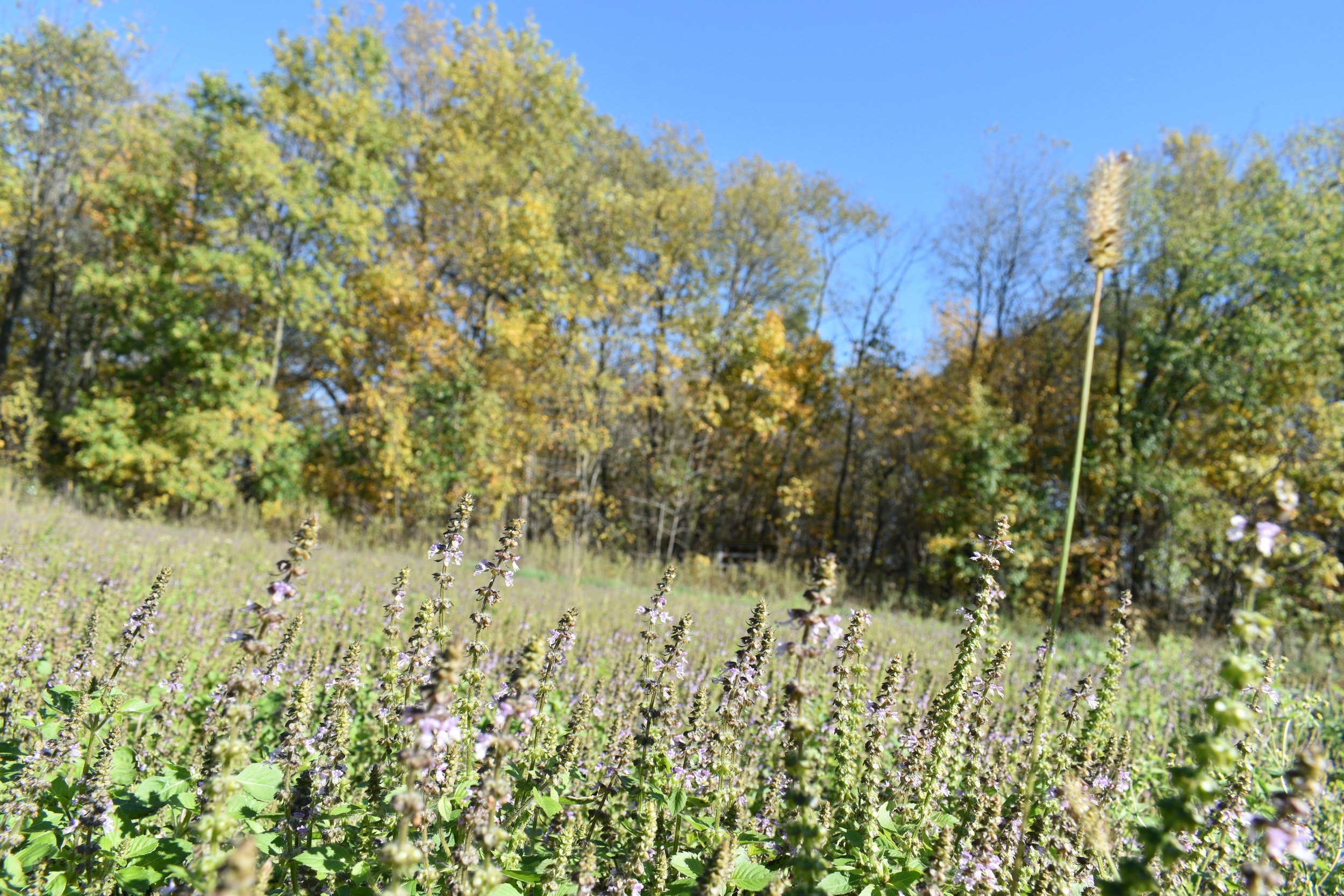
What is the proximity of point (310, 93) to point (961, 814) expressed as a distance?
18683 millimetres

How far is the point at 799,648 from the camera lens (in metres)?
→ 1.52

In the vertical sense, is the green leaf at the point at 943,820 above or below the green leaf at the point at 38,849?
above

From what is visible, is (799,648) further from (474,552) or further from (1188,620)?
(1188,620)

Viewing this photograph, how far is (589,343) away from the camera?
17391 millimetres

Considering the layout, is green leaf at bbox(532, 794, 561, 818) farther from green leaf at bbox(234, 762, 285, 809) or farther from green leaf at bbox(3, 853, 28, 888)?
green leaf at bbox(3, 853, 28, 888)

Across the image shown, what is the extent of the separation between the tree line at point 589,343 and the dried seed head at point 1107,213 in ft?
37.8

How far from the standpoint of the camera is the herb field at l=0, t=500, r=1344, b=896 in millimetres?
1499

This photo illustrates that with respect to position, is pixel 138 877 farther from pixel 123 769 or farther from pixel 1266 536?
pixel 1266 536

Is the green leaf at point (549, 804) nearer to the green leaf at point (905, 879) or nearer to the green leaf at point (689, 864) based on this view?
the green leaf at point (689, 864)

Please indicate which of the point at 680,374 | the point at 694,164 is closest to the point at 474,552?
the point at 680,374

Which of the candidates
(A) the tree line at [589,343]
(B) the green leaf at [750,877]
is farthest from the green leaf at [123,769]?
(A) the tree line at [589,343]

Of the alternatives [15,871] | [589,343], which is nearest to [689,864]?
[15,871]

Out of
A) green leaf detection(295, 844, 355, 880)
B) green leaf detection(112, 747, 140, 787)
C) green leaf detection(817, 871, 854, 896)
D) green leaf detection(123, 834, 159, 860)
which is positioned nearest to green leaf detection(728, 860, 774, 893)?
green leaf detection(817, 871, 854, 896)

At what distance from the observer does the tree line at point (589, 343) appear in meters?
14.4
